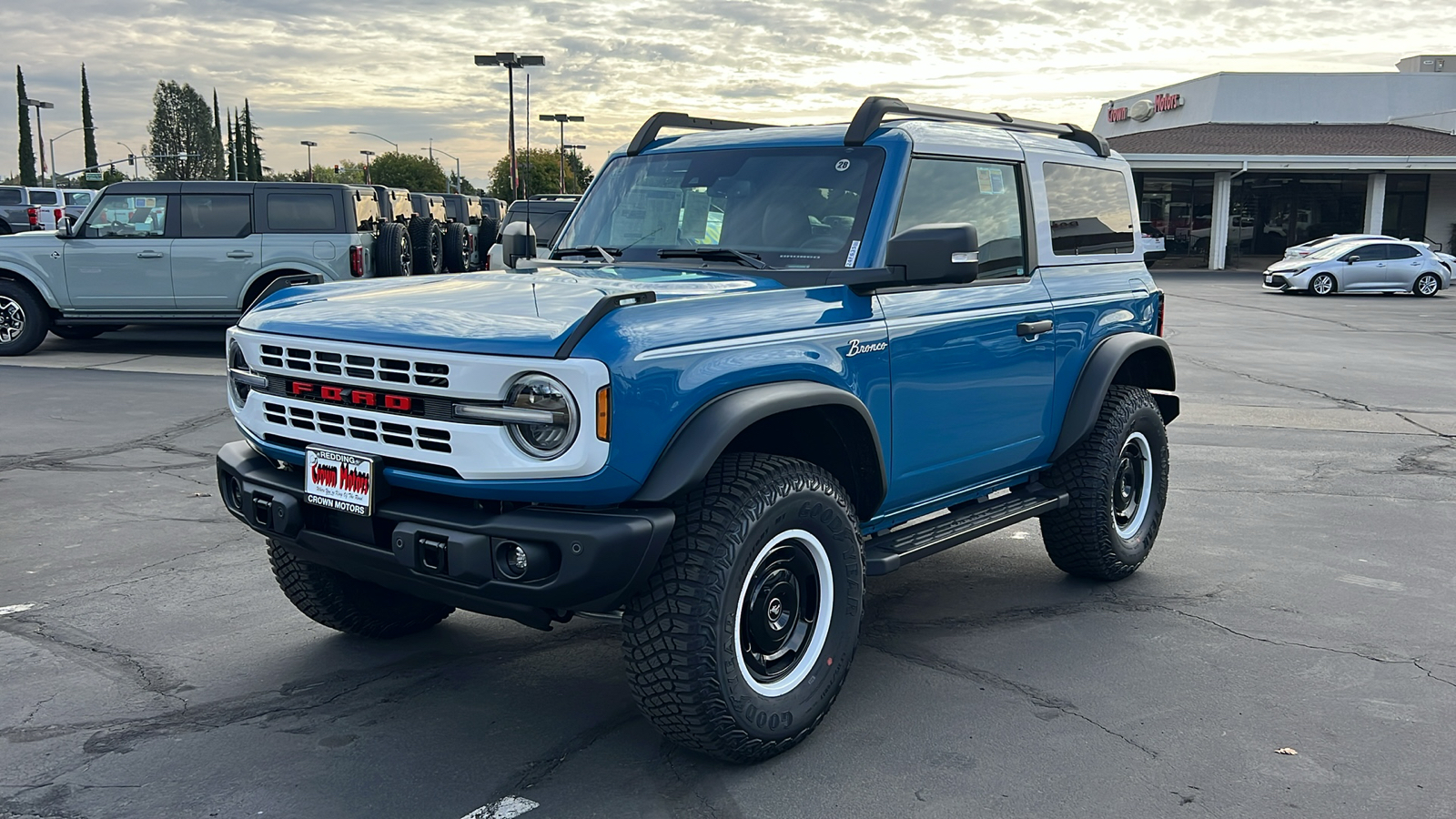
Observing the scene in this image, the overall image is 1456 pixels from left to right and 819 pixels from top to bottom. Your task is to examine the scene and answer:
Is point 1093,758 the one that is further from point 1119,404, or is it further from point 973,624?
point 1119,404

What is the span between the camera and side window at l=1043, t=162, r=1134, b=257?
5.43 m

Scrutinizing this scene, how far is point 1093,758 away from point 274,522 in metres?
2.72

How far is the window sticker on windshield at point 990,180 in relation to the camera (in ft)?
16.5

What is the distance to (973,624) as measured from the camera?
5.15 meters

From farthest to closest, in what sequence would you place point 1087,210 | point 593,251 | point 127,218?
point 127,218 < point 1087,210 < point 593,251

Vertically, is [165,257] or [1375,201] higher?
[1375,201]

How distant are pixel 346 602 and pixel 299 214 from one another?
10664 mm

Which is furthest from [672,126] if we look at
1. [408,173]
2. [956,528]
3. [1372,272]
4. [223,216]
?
[408,173]

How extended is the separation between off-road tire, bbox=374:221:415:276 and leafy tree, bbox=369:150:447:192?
11018cm

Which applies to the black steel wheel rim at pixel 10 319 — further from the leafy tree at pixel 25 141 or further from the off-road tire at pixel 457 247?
the leafy tree at pixel 25 141

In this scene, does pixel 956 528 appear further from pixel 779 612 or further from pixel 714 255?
pixel 714 255

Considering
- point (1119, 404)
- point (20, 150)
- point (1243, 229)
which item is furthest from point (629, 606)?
point (20, 150)

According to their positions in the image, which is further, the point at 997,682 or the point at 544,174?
the point at 544,174

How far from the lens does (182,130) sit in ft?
465
